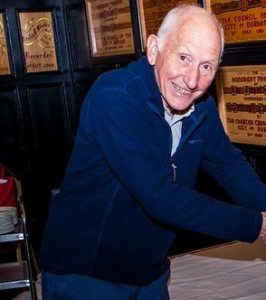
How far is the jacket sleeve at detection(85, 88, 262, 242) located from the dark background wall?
3.57 metres

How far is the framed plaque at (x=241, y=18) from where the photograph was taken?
2.83 meters

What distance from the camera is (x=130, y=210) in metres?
1.52

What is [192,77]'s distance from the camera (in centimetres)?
144

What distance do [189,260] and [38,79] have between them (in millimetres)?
3014

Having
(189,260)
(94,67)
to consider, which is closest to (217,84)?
(189,260)

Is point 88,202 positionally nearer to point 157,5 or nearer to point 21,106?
point 157,5

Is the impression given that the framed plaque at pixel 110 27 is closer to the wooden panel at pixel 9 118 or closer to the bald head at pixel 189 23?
the wooden panel at pixel 9 118

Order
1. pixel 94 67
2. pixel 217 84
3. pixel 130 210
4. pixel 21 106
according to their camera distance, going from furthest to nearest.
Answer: pixel 21 106 → pixel 94 67 → pixel 217 84 → pixel 130 210

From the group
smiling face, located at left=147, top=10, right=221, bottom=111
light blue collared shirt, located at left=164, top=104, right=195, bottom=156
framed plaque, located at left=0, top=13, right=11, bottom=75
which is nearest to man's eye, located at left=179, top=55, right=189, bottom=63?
smiling face, located at left=147, top=10, right=221, bottom=111

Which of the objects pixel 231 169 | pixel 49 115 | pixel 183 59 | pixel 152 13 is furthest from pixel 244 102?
pixel 49 115

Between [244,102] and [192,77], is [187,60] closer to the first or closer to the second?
[192,77]

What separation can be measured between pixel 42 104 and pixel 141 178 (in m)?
4.10

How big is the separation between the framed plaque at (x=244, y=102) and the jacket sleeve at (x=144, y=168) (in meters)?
1.65

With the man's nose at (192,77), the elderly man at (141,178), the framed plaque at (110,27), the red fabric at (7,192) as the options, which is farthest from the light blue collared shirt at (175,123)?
the framed plaque at (110,27)
